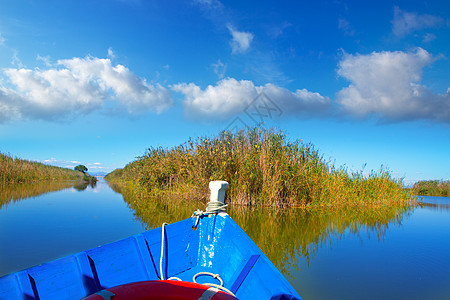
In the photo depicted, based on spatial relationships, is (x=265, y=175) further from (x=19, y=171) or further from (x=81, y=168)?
(x=81, y=168)

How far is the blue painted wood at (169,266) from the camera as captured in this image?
153 centimetres

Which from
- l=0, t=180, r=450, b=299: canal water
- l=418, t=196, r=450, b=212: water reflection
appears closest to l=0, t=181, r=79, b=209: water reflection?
l=0, t=180, r=450, b=299: canal water

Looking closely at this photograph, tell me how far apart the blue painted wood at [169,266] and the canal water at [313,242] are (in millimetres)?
1268

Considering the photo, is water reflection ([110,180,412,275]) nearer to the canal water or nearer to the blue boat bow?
the canal water

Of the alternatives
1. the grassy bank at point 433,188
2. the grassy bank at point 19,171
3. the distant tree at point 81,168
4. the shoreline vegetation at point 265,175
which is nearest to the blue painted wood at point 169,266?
the shoreline vegetation at point 265,175

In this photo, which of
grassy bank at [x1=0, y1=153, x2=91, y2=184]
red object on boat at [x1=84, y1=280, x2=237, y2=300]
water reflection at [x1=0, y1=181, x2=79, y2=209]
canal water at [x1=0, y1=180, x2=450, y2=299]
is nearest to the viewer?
red object on boat at [x1=84, y1=280, x2=237, y2=300]

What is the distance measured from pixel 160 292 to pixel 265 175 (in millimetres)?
7592

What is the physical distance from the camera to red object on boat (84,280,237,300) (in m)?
1.40

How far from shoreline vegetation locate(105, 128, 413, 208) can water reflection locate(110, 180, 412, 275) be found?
76cm

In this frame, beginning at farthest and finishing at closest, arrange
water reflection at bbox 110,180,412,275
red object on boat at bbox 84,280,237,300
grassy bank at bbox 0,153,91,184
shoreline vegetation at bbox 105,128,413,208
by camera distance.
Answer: grassy bank at bbox 0,153,91,184 < shoreline vegetation at bbox 105,128,413,208 < water reflection at bbox 110,180,412,275 < red object on boat at bbox 84,280,237,300

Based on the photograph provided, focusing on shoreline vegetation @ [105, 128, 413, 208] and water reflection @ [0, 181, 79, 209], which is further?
water reflection @ [0, 181, 79, 209]

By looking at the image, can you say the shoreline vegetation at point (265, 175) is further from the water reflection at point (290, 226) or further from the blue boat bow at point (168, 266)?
the blue boat bow at point (168, 266)

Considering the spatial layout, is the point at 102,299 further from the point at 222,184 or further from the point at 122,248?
the point at 222,184

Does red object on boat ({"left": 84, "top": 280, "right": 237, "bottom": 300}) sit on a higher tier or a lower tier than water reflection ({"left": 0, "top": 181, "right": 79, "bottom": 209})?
higher
